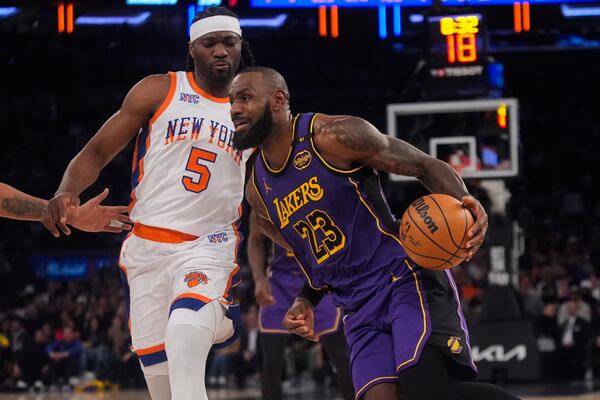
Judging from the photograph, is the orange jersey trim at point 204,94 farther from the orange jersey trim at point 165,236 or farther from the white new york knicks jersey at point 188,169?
the orange jersey trim at point 165,236

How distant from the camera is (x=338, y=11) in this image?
1422 centimetres

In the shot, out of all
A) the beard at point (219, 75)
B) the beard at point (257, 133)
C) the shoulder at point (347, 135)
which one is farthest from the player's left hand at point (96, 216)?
the shoulder at point (347, 135)

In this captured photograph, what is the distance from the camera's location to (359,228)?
4492 millimetres

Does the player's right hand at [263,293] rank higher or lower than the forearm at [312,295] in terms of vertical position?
lower

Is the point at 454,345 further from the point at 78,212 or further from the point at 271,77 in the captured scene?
the point at 78,212

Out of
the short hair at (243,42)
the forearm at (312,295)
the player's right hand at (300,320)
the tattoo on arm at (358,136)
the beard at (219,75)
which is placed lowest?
the player's right hand at (300,320)

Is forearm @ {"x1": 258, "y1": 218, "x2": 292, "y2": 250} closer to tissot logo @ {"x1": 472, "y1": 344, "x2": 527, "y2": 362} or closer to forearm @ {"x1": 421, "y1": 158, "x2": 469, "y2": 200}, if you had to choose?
forearm @ {"x1": 421, "y1": 158, "x2": 469, "y2": 200}

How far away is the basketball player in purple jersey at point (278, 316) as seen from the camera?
6.98m

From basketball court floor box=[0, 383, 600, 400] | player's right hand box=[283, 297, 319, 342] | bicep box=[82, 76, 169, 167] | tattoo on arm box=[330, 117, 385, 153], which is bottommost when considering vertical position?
basketball court floor box=[0, 383, 600, 400]

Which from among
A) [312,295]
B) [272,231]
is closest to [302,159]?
[272,231]

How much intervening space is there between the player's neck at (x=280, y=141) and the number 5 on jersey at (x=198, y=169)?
648mm

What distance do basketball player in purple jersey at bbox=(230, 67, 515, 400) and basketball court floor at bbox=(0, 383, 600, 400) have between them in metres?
6.08

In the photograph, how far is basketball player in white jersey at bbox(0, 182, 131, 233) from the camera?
4.87m

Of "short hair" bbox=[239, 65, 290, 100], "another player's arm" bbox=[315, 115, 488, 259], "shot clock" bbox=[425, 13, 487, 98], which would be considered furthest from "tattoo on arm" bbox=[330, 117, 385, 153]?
"shot clock" bbox=[425, 13, 487, 98]
